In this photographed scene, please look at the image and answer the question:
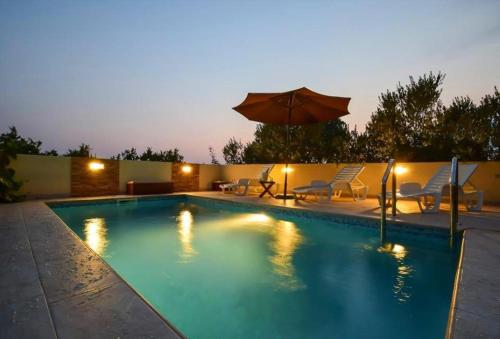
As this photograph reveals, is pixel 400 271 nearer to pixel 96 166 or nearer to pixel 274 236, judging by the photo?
pixel 274 236

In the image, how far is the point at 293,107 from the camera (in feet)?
24.7

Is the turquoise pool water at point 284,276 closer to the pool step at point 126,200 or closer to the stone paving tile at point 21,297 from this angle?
the stone paving tile at point 21,297

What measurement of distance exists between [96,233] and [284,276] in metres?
3.51

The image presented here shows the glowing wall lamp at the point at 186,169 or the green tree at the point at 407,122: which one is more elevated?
the green tree at the point at 407,122

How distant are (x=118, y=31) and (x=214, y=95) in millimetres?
5542

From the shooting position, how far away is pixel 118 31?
964 cm

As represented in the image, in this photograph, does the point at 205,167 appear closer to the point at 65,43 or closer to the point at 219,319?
the point at 65,43

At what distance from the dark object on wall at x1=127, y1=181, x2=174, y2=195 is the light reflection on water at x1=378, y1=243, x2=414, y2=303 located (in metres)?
7.68

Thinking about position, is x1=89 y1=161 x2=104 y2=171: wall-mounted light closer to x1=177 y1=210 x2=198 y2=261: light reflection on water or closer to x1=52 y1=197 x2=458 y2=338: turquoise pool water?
x1=177 y1=210 x2=198 y2=261: light reflection on water

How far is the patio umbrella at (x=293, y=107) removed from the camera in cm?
661

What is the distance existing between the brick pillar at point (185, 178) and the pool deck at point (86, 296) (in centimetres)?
790

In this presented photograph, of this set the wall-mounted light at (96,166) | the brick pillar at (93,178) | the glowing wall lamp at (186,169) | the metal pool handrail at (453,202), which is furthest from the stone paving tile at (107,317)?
the glowing wall lamp at (186,169)

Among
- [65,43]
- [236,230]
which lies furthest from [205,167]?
[236,230]

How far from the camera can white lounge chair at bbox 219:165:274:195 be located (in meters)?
9.60
